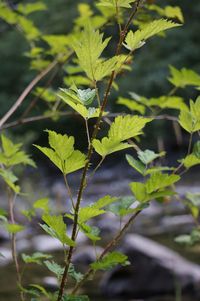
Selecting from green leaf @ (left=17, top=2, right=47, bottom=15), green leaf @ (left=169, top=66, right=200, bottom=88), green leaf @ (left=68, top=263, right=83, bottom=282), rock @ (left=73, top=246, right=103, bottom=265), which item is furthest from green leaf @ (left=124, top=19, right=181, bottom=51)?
rock @ (left=73, top=246, right=103, bottom=265)

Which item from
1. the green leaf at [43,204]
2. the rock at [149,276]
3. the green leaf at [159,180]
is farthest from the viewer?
the rock at [149,276]

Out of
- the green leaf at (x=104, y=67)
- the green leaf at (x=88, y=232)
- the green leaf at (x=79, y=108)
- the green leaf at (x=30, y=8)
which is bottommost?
the green leaf at (x=88, y=232)

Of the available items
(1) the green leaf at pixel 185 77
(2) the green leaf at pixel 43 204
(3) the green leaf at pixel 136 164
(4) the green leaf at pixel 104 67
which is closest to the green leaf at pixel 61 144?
(4) the green leaf at pixel 104 67

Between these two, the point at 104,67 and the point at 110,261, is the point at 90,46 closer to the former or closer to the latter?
the point at 104,67

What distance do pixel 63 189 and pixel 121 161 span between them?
15.4 feet

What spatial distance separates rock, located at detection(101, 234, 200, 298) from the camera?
163 inches

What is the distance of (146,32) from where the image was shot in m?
0.72

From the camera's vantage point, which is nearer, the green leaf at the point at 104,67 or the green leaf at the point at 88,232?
the green leaf at the point at 104,67

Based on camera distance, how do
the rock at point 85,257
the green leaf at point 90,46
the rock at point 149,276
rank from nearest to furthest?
1. the green leaf at point 90,46
2. the rock at point 149,276
3. the rock at point 85,257

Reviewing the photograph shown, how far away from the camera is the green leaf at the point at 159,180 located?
774mm

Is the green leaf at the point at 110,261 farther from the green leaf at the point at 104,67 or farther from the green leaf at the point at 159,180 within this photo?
the green leaf at the point at 104,67

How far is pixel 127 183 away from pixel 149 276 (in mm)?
6749

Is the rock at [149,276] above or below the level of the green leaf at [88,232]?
below

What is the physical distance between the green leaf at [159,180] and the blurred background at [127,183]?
0.49ft
